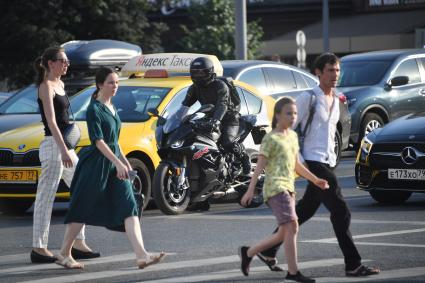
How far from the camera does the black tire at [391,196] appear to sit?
14516mm

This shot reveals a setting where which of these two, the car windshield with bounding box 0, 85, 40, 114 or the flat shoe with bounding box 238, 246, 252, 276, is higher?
the car windshield with bounding box 0, 85, 40, 114

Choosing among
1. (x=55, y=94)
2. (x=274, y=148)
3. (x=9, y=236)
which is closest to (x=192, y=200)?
(x=9, y=236)

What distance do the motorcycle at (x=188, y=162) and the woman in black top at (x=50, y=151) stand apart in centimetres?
315

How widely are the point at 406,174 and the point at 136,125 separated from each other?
3.10 m

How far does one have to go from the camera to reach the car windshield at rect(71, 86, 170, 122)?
14867mm

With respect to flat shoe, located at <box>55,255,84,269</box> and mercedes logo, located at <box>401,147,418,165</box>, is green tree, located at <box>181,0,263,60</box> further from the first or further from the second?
flat shoe, located at <box>55,255,84,269</box>

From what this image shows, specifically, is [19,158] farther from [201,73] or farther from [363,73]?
[363,73]

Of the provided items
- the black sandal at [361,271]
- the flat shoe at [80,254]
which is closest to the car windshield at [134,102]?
the flat shoe at [80,254]

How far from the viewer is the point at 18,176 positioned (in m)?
14.1

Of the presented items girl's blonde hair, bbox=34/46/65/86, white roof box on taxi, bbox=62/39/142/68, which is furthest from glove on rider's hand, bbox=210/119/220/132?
white roof box on taxi, bbox=62/39/142/68

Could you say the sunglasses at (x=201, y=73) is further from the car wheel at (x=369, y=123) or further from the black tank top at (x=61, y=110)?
the car wheel at (x=369, y=123)

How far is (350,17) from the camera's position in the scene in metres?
52.2

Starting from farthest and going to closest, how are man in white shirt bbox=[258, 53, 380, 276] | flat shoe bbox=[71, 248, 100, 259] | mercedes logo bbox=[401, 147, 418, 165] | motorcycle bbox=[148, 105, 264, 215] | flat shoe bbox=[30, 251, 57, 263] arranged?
1. motorcycle bbox=[148, 105, 264, 215]
2. mercedes logo bbox=[401, 147, 418, 165]
3. flat shoe bbox=[71, 248, 100, 259]
4. flat shoe bbox=[30, 251, 57, 263]
5. man in white shirt bbox=[258, 53, 380, 276]

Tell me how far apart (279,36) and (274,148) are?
44.9m
